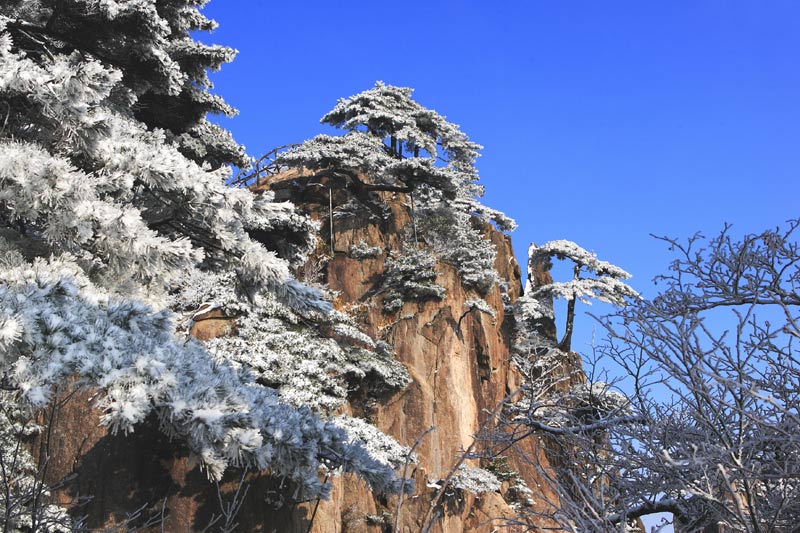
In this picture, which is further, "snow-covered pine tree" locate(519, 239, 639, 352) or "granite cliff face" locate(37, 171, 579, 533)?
"snow-covered pine tree" locate(519, 239, 639, 352)

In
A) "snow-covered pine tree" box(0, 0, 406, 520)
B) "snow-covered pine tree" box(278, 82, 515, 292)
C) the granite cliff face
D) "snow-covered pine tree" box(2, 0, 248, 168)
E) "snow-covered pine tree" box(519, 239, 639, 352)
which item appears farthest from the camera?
"snow-covered pine tree" box(519, 239, 639, 352)

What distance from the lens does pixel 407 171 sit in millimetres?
19703

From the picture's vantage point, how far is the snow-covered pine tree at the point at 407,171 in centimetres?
1902

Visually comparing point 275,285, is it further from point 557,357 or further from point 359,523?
point 557,357

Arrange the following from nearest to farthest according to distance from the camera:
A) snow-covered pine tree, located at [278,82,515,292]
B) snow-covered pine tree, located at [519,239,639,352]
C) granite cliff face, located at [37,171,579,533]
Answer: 1. granite cliff face, located at [37,171,579,533]
2. snow-covered pine tree, located at [278,82,515,292]
3. snow-covered pine tree, located at [519,239,639,352]

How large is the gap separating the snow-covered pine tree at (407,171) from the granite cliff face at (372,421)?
1.95 feet

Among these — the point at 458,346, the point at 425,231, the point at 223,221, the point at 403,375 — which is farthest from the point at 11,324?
the point at 425,231

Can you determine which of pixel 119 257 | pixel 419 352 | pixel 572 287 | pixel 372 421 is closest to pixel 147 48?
pixel 119 257

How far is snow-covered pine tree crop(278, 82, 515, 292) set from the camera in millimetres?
19016

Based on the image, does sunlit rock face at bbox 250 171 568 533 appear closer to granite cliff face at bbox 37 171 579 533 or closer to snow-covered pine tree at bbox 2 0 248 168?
granite cliff face at bbox 37 171 579 533

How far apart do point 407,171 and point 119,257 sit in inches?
564

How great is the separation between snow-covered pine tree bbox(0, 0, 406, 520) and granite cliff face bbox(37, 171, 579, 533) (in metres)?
0.58

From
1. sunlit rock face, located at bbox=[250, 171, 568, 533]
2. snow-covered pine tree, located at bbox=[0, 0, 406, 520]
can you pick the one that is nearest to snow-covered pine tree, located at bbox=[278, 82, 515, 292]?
sunlit rock face, located at bbox=[250, 171, 568, 533]

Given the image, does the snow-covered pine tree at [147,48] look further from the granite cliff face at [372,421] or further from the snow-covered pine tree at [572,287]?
the snow-covered pine tree at [572,287]
